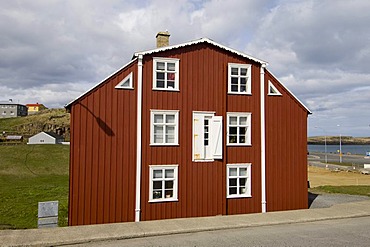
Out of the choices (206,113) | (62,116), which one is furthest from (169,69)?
(62,116)

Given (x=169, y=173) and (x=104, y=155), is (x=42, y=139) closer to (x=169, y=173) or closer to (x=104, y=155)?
(x=104, y=155)

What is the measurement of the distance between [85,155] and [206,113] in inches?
245

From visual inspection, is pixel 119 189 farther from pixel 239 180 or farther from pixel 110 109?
pixel 239 180

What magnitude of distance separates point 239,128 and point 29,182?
29.8 meters

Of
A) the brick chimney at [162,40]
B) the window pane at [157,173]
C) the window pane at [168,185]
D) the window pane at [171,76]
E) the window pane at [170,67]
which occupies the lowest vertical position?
the window pane at [168,185]

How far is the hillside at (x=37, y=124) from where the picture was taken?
130000 mm

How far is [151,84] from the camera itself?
56.7ft

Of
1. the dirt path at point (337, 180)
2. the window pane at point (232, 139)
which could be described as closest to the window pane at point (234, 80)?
the window pane at point (232, 139)

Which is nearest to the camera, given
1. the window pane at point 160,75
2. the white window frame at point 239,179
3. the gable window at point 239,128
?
the window pane at point 160,75

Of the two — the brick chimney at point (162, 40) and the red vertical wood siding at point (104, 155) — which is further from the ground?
the brick chimney at point (162, 40)

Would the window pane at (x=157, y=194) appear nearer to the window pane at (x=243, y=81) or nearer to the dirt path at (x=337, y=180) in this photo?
the window pane at (x=243, y=81)

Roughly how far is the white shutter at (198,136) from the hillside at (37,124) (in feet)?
375

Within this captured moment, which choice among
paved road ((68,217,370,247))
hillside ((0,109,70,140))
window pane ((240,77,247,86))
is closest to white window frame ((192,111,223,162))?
window pane ((240,77,247,86))

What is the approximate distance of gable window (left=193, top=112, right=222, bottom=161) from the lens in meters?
17.7
